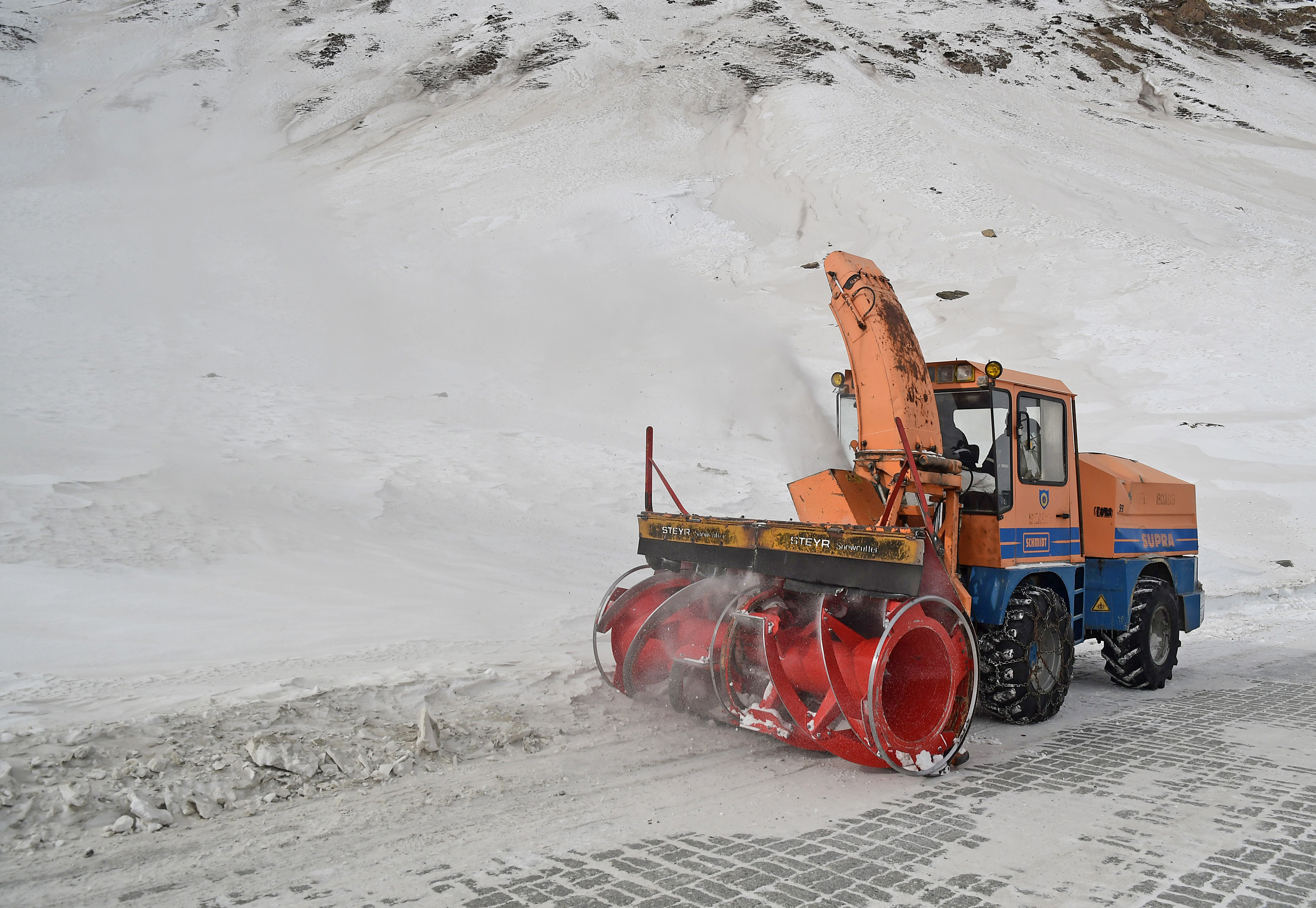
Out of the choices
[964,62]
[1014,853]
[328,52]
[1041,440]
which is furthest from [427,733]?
[328,52]

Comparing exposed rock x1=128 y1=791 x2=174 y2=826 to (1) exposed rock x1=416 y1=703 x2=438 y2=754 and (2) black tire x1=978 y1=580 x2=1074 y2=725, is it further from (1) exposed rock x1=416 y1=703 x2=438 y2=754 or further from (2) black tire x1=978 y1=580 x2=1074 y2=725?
(2) black tire x1=978 y1=580 x2=1074 y2=725

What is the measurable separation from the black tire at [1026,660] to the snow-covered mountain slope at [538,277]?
1818 millimetres

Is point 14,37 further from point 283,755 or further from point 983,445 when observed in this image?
point 983,445

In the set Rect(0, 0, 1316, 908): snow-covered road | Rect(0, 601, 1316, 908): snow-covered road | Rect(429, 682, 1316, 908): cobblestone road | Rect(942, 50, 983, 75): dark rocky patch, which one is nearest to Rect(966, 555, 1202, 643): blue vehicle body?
Rect(0, 0, 1316, 908): snow-covered road

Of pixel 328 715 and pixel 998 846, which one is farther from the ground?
pixel 328 715

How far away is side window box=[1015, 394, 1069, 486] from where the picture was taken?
20.0ft

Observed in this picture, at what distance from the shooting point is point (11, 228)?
25.0m

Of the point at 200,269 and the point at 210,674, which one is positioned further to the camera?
the point at 200,269

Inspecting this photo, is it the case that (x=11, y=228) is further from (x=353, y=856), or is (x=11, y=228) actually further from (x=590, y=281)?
(x=353, y=856)

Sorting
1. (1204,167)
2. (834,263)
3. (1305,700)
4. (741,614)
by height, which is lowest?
(1305,700)

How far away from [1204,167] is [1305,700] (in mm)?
Result: 36547

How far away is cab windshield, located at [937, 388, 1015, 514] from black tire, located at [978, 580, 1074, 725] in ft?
2.17

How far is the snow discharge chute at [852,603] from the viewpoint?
482cm

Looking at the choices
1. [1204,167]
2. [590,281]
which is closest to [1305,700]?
[590,281]
